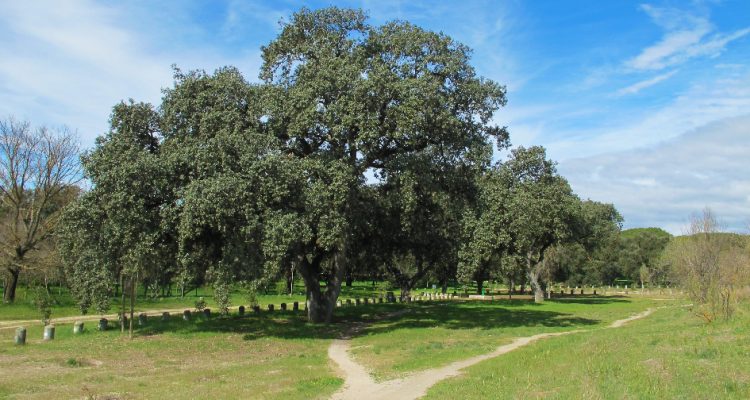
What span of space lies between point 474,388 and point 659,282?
79222 millimetres

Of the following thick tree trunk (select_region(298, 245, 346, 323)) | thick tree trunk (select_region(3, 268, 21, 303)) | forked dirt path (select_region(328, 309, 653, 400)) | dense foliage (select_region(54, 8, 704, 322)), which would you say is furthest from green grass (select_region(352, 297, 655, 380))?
thick tree trunk (select_region(3, 268, 21, 303))

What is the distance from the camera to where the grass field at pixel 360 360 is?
11320 mm

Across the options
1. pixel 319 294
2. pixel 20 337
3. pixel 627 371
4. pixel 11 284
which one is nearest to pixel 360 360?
pixel 627 371

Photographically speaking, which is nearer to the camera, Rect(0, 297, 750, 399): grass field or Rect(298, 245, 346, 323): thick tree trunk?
Rect(0, 297, 750, 399): grass field

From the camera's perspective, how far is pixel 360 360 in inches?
718

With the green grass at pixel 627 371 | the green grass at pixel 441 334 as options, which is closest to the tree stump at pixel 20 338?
the green grass at pixel 441 334

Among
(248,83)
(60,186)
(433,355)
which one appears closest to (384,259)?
(248,83)

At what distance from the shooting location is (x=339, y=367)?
16953mm

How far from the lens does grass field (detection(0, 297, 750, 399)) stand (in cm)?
1132

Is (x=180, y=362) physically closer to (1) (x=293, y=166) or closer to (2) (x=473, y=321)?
(1) (x=293, y=166)

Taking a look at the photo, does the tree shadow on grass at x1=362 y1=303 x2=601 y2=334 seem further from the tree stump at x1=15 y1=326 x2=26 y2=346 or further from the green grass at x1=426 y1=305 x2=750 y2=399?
the tree stump at x1=15 y1=326 x2=26 y2=346

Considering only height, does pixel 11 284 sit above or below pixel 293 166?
below

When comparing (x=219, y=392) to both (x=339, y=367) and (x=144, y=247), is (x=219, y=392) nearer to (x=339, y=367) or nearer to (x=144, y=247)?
(x=339, y=367)

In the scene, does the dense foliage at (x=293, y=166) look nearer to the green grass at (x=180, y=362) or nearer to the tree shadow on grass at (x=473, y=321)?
the green grass at (x=180, y=362)
